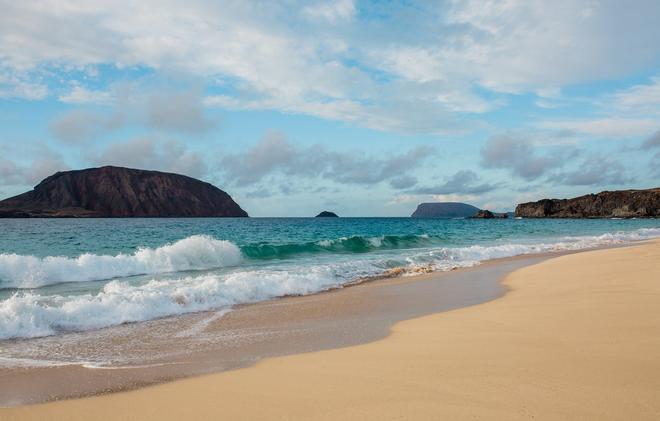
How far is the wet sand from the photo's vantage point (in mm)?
5391

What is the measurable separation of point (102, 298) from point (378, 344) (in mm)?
6564

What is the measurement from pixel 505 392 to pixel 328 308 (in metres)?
6.42

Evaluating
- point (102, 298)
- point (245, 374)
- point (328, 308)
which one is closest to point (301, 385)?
point (245, 374)

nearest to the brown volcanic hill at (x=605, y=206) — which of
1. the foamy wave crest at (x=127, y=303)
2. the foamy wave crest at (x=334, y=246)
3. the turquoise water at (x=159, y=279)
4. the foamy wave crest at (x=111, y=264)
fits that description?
the foamy wave crest at (x=334, y=246)

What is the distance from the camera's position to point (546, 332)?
A: 6316 mm

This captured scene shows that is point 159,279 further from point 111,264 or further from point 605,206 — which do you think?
point 605,206

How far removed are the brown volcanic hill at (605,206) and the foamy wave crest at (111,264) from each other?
12858cm

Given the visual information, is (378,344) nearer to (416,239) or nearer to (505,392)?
(505,392)

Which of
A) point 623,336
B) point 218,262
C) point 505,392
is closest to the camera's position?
point 505,392

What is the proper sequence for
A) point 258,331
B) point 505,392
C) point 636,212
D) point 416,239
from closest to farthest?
point 505,392
point 258,331
point 416,239
point 636,212

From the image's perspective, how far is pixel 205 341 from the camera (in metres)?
7.35

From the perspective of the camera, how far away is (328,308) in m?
10.2

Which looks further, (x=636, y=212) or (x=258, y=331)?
(x=636, y=212)

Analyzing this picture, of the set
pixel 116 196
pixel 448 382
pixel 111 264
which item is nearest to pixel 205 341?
pixel 448 382
